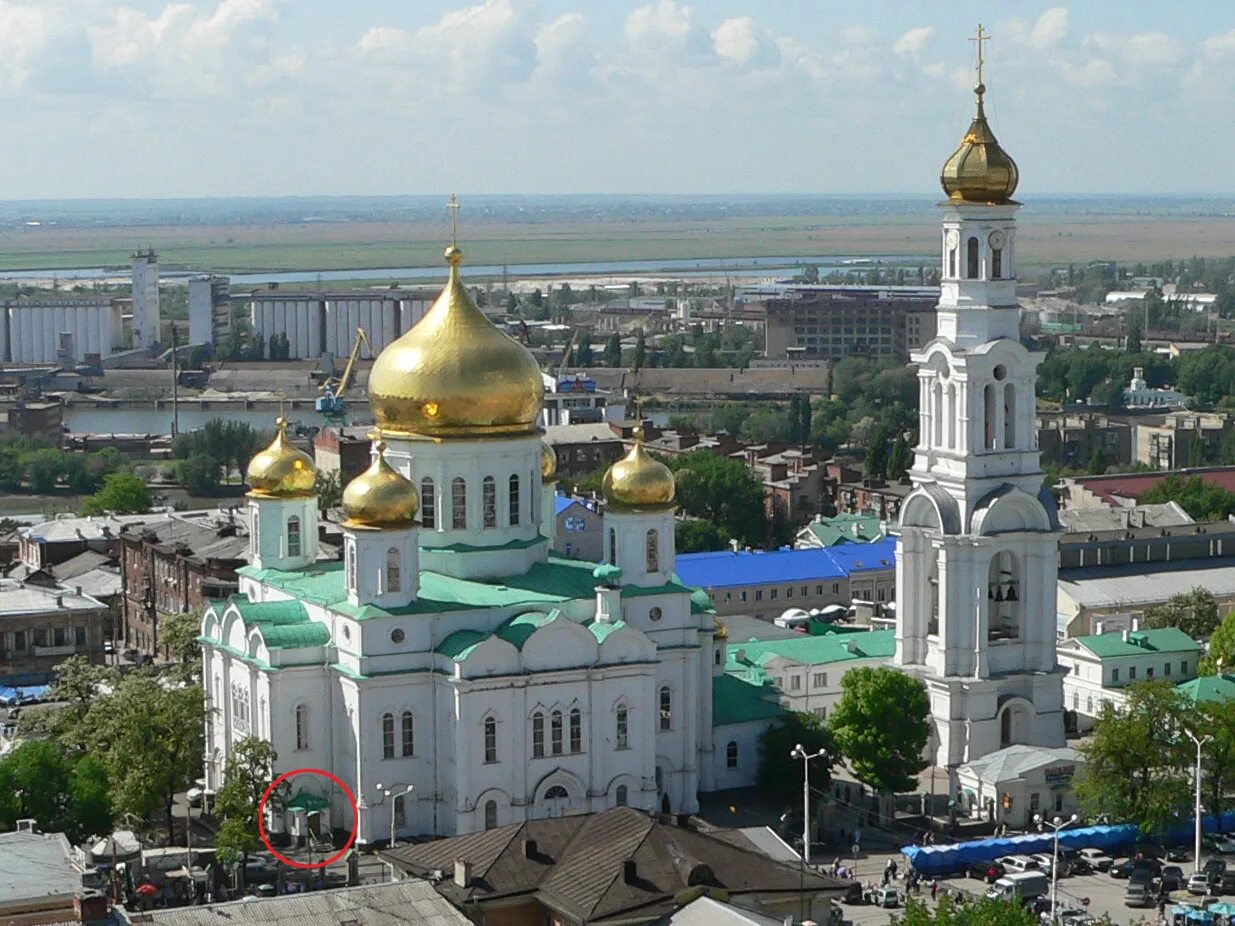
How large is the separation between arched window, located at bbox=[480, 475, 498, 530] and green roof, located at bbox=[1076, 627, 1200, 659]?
38.2ft

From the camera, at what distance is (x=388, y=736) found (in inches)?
1330

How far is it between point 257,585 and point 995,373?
37.2 ft

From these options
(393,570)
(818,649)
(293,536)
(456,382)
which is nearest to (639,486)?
(456,382)

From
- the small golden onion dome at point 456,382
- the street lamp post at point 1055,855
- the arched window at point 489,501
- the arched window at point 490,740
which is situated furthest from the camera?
the arched window at point 489,501

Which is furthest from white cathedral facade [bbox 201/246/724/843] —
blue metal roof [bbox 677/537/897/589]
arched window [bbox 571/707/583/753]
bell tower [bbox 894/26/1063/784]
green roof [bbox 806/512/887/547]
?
green roof [bbox 806/512/887/547]

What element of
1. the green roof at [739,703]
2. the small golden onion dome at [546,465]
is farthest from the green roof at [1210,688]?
the small golden onion dome at [546,465]

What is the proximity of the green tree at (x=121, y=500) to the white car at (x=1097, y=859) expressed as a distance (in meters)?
35.6

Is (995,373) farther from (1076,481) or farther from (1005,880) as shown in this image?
(1076,481)

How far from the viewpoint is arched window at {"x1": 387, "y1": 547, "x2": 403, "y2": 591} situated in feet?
111

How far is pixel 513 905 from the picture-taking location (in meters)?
26.4

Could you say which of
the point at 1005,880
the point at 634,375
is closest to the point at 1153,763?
the point at 1005,880

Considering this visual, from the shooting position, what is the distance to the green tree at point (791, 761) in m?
35.8

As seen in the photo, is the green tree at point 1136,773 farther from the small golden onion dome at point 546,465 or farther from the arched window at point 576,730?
the small golden onion dome at point 546,465

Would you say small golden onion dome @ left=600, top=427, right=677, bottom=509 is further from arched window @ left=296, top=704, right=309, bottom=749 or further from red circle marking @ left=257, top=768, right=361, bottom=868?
red circle marking @ left=257, top=768, right=361, bottom=868
